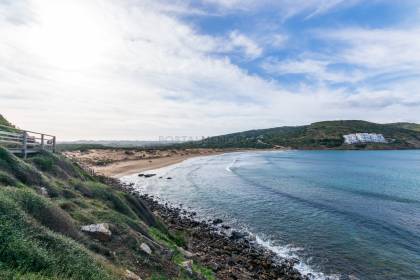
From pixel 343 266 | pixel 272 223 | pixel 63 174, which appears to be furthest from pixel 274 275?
pixel 63 174

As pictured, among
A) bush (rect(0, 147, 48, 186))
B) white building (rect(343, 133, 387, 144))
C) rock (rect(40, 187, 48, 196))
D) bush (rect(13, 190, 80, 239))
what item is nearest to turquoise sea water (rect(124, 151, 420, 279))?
bush (rect(13, 190, 80, 239))

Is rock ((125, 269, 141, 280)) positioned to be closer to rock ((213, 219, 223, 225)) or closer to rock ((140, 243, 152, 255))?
rock ((140, 243, 152, 255))

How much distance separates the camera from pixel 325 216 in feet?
102

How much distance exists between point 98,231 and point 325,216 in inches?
1044

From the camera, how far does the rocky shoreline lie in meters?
17.8

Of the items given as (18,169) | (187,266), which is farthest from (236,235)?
(18,169)

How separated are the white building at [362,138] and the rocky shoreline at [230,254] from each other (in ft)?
615

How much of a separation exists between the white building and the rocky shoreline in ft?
615

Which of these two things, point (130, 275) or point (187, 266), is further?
point (187, 266)

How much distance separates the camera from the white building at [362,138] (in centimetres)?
19150

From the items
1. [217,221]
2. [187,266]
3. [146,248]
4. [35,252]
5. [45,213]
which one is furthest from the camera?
[217,221]

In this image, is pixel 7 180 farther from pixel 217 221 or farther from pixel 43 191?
pixel 217 221

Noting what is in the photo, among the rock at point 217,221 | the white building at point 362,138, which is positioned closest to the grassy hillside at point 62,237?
the rock at point 217,221

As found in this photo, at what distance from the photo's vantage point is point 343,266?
19.8 meters
